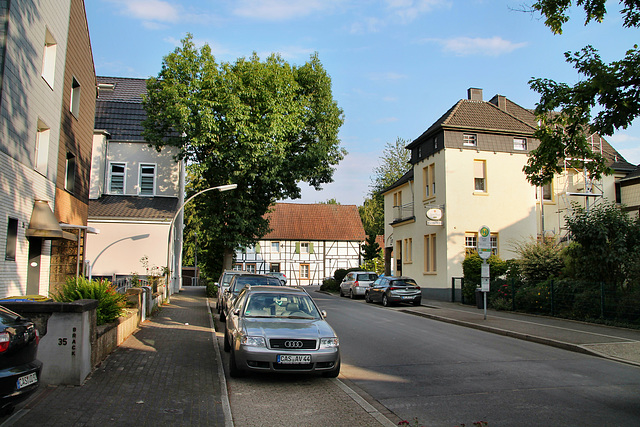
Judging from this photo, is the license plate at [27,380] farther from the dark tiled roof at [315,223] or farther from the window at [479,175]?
the dark tiled roof at [315,223]

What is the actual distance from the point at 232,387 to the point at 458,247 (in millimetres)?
21276

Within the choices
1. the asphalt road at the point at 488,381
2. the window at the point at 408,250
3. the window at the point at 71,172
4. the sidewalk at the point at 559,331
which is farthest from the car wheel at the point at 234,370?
the window at the point at 408,250

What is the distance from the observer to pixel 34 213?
14.3 meters

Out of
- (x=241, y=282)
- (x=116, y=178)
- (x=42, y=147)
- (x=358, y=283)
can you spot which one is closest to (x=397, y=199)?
(x=358, y=283)

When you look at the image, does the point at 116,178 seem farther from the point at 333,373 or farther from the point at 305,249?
the point at 305,249

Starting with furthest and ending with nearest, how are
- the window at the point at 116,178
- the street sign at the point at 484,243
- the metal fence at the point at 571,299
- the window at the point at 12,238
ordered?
the window at the point at 116,178 → the street sign at the point at 484,243 → the metal fence at the point at 571,299 → the window at the point at 12,238

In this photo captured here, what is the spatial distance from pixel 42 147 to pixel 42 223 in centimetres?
266

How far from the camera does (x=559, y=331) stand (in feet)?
45.3

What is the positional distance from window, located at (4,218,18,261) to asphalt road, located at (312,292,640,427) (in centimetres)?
897

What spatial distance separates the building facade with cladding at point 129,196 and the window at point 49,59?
12.3 meters

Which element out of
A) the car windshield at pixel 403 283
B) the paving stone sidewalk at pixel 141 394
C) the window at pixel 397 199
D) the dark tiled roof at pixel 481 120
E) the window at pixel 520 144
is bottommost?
the paving stone sidewalk at pixel 141 394

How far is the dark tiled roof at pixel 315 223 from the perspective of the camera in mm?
57406

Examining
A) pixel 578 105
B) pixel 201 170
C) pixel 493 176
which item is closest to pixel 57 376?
pixel 578 105

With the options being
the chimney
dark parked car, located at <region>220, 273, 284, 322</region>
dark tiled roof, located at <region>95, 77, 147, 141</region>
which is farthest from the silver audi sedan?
the chimney
